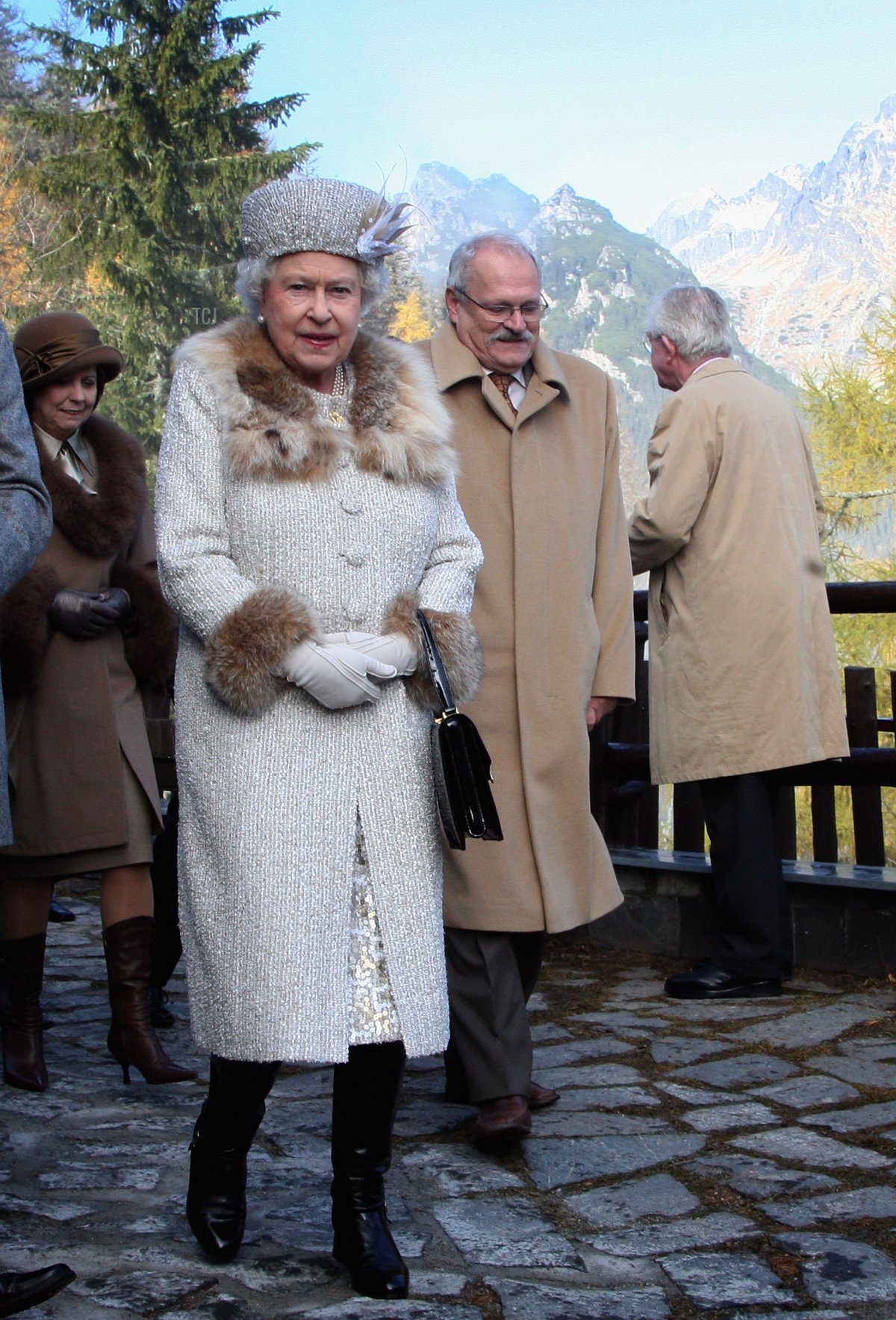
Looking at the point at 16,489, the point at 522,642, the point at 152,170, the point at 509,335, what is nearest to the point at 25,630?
the point at 522,642

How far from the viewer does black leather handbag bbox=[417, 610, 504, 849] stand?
2.82 meters

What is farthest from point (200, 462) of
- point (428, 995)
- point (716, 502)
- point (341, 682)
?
point (716, 502)

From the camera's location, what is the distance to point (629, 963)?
5.97 metres

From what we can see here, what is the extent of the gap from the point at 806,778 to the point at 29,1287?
3995 millimetres

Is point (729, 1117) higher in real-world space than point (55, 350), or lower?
lower

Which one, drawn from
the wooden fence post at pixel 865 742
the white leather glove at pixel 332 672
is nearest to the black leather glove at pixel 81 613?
the white leather glove at pixel 332 672

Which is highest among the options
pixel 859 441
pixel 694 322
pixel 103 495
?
pixel 859 441

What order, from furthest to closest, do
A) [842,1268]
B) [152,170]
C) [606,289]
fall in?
[606,289] < [152,170] < [842,1268]

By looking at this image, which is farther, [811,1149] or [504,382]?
[504,382]

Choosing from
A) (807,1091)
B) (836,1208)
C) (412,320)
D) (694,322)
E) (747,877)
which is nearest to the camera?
(836,1208)

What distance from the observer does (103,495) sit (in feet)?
14.9

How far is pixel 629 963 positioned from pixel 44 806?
8.28ft

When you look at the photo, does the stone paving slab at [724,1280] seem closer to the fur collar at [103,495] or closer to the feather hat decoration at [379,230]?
the feather hat decoration at [379,230]

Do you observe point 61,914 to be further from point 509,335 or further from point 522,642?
point 509,335
